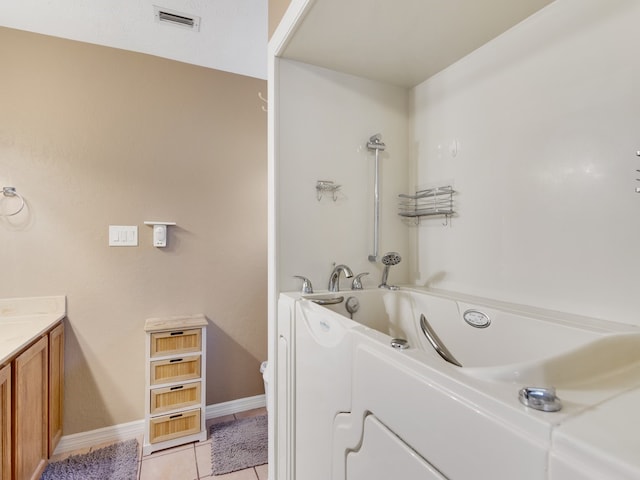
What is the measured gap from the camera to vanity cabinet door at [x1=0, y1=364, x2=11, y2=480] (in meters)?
1.23

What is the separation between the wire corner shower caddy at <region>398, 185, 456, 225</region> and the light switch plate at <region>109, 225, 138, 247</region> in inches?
67.2

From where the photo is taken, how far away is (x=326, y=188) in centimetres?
165

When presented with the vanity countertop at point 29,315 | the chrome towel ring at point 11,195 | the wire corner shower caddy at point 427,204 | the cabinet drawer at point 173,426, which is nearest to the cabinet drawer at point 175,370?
the cabinet drawer at point 173,426

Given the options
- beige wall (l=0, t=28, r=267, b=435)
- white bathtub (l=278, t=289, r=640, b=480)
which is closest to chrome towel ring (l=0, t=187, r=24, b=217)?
beige wall (l=0, t=28, r=267, b=435)

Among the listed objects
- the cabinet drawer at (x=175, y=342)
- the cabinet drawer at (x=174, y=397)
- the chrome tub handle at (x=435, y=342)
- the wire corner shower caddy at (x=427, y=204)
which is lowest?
the cabinet drawer at (x=174, y=397)

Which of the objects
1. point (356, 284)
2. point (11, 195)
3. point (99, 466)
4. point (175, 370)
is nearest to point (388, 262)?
point (356, 284)

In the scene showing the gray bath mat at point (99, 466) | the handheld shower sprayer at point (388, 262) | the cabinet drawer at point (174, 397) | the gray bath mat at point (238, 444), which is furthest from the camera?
the cabinet drawer at point (174, 397)

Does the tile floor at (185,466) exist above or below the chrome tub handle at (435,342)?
below

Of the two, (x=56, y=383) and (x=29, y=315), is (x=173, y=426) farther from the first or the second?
(x=29, y=315)

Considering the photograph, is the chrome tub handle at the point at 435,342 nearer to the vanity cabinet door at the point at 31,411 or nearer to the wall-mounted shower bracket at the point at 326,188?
the wall-mounted shower bracket at the point at 326,188

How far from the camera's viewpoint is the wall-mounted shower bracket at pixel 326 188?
1639 millimetres

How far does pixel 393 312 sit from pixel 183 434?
1.52 m

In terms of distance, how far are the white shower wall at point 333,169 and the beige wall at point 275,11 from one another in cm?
18

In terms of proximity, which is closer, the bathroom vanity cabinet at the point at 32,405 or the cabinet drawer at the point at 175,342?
the bathroom vanity cabinet at the point at 32,405
